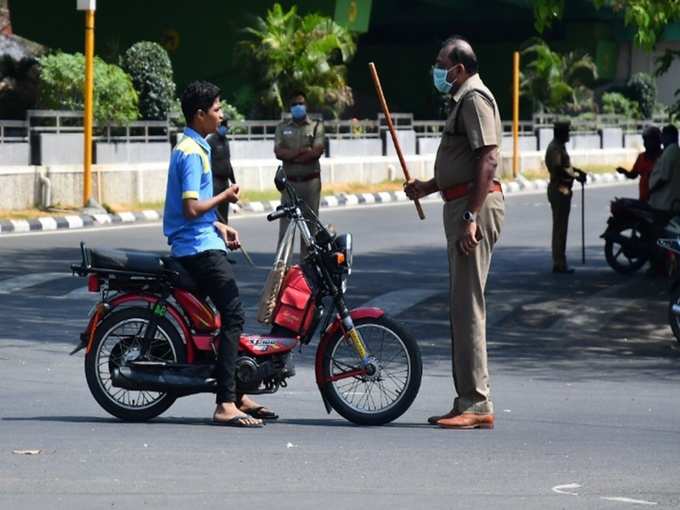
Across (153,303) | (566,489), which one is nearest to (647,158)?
(153,303)

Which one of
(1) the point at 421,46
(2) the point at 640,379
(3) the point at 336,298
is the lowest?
(2) the point at 640,379

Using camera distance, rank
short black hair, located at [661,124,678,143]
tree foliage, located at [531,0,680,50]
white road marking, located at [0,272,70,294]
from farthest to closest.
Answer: short black hair, located at [661,124,678,143] < white road marking, located at [0,272,70,294] < tree foliage, located at [531,0,680,50]

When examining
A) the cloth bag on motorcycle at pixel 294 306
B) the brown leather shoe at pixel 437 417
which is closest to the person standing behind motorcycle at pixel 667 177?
the brown leather shoe at pixel 437 417

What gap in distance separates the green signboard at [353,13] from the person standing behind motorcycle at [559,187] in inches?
1208

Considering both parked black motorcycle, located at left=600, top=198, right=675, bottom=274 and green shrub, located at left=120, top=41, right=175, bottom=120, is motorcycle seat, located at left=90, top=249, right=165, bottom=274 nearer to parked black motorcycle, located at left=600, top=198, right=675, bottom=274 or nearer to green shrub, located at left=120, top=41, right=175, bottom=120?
parked black motorcycle, located at left=600, top=198, right=675, bottom=274

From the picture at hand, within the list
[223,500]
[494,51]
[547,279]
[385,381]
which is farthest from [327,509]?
[494,51]

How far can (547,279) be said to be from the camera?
19.5m

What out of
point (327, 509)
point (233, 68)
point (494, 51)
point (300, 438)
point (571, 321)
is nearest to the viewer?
point (327, 509)

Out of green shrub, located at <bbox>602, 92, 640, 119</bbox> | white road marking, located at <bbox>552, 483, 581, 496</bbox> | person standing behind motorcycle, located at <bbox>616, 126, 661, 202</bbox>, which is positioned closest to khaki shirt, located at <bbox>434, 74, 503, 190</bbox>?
white road marking, located at <bbox>552, 483, 581, 496</bbox>

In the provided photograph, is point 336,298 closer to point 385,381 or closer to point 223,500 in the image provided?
point 385,381

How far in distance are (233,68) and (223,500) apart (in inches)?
1714

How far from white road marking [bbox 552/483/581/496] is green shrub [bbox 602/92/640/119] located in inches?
2151

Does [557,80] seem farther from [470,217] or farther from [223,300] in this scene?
[223,300]

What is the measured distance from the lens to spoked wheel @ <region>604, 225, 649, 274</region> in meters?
20.4
